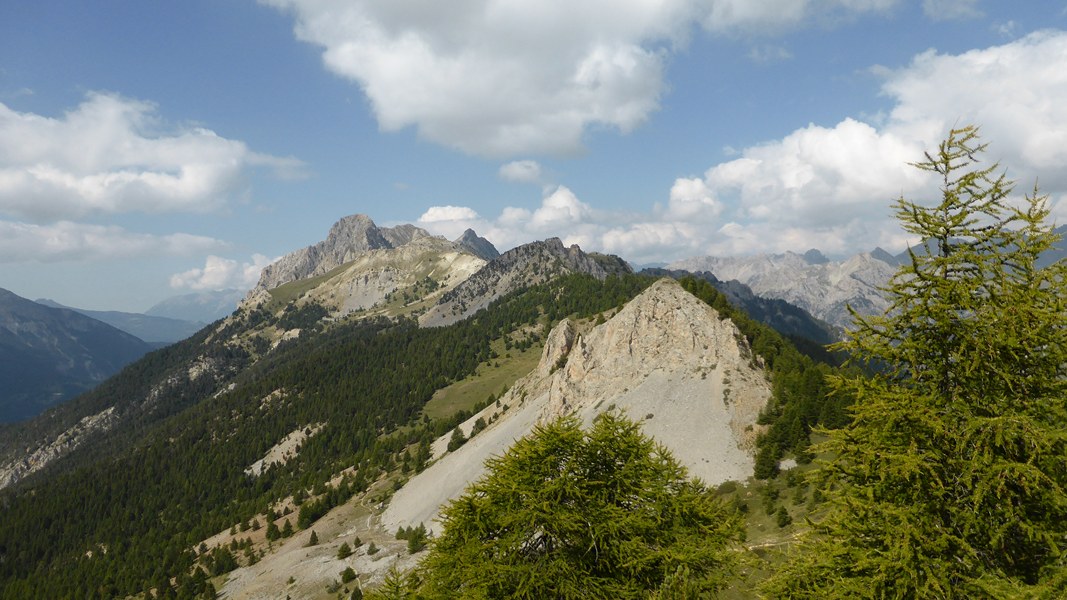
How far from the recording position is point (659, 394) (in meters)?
83.6

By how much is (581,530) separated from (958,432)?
43.9 feet

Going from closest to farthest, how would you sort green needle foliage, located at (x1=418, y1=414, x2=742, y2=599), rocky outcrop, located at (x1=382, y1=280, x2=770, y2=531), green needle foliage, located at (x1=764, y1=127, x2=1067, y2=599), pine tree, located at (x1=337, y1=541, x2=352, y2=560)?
1. green needle foliage, located at (x1=764, y1=127, x2=1067, y2=599)
2. green needle foliage, located at (x1=418, y1=414, x2=742, y2=599)
3. rocky outcrop, located at (x1=382, y1=280, x2=770, y2=531)
4. pine tree, located at (x1=337, y1=541, x2=352, y2=560)

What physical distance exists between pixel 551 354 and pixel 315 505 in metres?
65.0

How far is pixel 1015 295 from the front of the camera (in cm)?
1219

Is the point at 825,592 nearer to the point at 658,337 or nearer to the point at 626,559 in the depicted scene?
the point at 626,559

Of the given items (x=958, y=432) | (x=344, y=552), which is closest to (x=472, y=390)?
(x=344, y=552)

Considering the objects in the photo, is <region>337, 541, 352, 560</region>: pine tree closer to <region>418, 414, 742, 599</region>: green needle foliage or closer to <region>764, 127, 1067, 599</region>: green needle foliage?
<region>418, 414, 742, 599</region>: green needle foliage

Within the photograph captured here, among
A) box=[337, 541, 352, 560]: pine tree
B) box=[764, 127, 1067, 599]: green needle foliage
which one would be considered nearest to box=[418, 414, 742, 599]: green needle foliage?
box=[764, 127, 1067, 599]: green needle foliage

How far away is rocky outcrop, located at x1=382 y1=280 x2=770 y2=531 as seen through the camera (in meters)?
72.8

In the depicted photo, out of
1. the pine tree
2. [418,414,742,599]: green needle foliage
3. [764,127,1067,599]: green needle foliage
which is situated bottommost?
the pine tree

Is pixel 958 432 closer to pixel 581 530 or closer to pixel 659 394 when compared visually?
→ pixel 581 530

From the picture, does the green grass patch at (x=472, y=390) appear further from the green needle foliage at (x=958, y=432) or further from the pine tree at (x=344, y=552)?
the green needle foliage at (x=958, y=432)

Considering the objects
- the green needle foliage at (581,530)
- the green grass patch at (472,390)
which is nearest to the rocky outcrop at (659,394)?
the green needle foliage at (581,530)

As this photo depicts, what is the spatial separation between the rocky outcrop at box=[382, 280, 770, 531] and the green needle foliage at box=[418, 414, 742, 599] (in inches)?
1874
